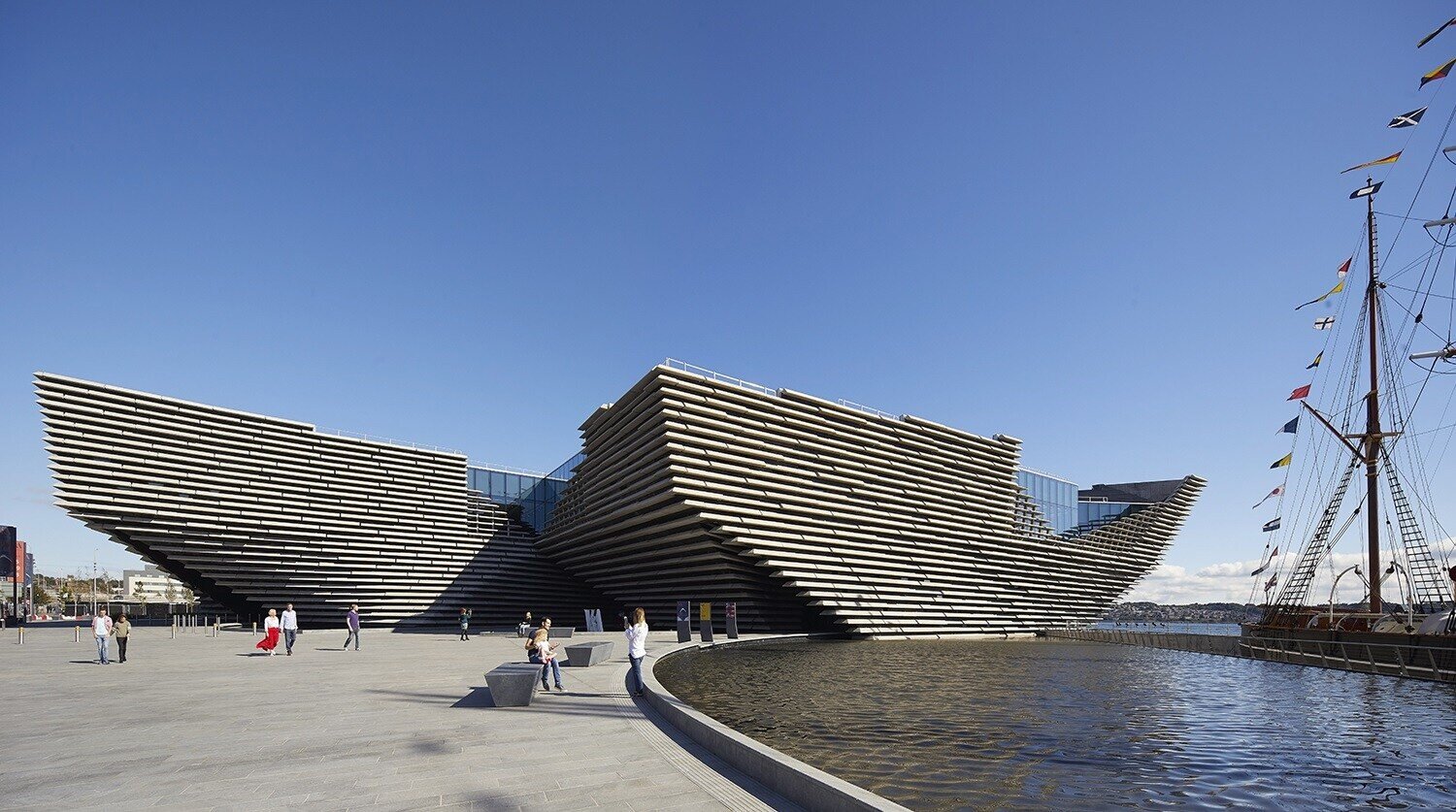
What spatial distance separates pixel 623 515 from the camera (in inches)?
1590

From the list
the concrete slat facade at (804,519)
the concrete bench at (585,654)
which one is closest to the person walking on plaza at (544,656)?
the concrete bench at (585,654)

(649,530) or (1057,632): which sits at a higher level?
(649,530)

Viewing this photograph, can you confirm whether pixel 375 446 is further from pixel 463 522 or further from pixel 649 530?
pixel 649 530

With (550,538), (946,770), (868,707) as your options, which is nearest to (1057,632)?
(550,538)

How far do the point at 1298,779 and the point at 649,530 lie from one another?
32.0m

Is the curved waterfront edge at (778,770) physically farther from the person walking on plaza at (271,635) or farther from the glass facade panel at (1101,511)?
the glass facade panel at (1101,511)

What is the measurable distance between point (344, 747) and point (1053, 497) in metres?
58.4

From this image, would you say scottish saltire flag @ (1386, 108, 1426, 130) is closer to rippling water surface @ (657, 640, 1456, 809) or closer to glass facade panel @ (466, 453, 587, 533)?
rippling water surface @ (657, 640, 1456, 809)

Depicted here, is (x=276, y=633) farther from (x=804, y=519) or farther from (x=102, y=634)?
(x=804, y=519)

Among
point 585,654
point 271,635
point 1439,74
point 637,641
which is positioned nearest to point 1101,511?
point 1439,74

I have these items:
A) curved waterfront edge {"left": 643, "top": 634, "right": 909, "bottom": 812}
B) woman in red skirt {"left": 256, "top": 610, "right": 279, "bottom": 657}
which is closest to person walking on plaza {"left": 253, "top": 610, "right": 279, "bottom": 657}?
woman in red skirt {"left": 256, "top": 610, "right": 279, "bottom": 657}

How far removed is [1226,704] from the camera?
16062mm

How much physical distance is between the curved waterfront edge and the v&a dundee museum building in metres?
24.6

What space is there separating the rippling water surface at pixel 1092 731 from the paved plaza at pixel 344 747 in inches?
79.1
